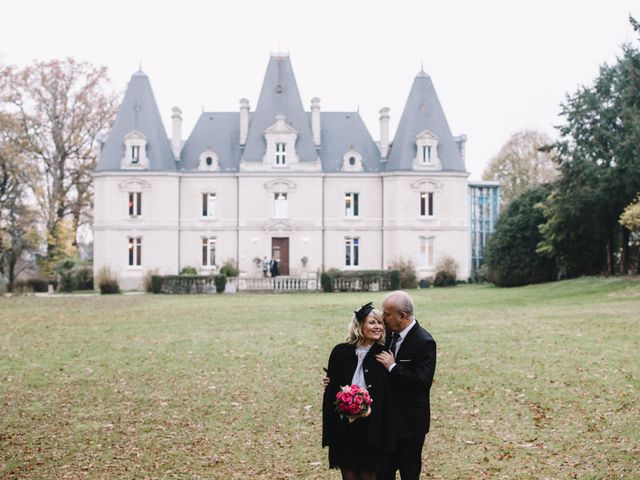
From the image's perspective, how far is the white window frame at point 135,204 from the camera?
1770 inches

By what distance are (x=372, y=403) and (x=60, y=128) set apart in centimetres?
4419

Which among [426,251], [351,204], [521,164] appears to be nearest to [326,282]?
[351,204]

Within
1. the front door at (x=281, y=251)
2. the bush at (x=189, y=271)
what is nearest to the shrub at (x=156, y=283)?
the bush at (x=189, y=271)

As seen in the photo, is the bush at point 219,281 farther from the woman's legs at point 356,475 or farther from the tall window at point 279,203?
the woman's legs at point 356,475

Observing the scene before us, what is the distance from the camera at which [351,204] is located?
46.2 m

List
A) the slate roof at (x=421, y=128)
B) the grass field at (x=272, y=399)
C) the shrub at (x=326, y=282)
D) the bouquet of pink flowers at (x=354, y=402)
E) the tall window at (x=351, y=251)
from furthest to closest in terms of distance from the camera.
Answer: the tall window at (x=351, y=251), the slate roof at (x=421, y=128), the shrub at (x=326, y=282), the grass field at (x=272, y=399), the bouquet of pink flowers at (x=354, y=402)

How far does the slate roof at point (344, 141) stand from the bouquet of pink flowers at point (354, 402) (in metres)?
41.5

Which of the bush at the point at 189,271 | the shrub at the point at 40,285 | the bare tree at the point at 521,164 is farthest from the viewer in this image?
the bare tree at the point at 521,164

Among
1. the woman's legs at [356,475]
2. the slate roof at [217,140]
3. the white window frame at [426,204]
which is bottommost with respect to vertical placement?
the woman's legs at [356,475]

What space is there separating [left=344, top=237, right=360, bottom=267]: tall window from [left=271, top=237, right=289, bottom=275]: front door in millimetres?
3513

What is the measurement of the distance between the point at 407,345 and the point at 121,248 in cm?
4136

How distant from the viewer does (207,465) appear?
24.7ft

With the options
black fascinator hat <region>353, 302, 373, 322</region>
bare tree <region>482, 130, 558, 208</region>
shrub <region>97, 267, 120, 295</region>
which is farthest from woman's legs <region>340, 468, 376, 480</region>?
bare tree <region>482, 130, 558, 208</region>

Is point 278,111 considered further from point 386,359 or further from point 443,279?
point 386,359
